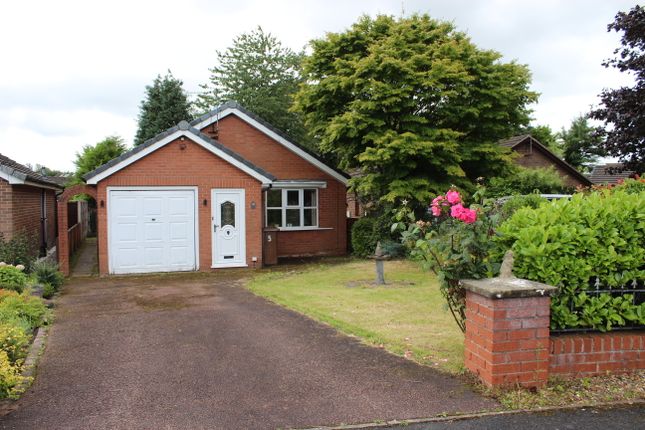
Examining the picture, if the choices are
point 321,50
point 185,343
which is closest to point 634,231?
point 185,343

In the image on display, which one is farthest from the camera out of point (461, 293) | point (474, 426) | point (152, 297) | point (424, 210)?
point (424, 210)

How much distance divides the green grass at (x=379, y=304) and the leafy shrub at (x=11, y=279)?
13.9ft

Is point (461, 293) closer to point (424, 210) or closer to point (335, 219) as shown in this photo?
point (424, 210)

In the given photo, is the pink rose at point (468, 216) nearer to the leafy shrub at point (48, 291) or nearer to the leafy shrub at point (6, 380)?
the leafy shrub at point (6, 380)

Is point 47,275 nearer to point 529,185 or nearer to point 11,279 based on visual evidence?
point 11,279

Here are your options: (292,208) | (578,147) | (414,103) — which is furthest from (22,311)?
(578,147)

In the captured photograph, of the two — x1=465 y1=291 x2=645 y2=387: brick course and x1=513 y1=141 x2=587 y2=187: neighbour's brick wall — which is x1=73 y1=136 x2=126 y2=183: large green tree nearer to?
x1=513 y1=141 x2=587 y2=187: neighbour's brick wall

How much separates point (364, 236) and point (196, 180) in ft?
19.6

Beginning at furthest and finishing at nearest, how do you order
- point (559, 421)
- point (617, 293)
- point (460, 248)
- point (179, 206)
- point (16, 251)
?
point (179, 206), point (16, 251), point (460, 248), point (617, 293), point (559, 421)

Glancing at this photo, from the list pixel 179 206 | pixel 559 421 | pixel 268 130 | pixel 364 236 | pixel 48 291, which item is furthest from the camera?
pixel 268 130

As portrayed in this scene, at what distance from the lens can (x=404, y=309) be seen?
350 inches

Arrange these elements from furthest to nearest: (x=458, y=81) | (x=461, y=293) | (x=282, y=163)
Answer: (x=282, y=163) < (x=458, y=81) < (x=461, y=293)

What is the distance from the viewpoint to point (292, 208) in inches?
749

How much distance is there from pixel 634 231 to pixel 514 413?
2.07m
